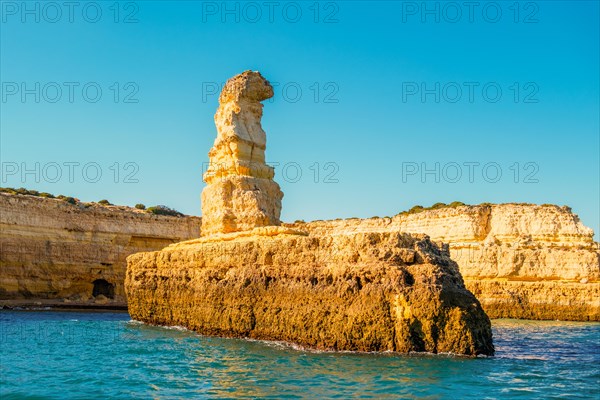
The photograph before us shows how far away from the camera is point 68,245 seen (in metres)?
35.8

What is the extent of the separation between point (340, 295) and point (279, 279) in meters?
2.27

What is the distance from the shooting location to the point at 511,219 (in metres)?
33.9

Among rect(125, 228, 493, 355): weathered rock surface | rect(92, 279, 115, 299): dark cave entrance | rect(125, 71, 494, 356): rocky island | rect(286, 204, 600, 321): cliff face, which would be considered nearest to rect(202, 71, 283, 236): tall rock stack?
rect(125, 71, 494, 356): rocky island

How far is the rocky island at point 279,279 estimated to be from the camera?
12.3 meters

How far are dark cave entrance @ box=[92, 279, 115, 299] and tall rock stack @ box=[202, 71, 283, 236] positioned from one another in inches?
756

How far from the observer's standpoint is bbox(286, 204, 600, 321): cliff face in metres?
30.1

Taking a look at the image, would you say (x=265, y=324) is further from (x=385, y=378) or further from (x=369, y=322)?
(x=385, y=378)

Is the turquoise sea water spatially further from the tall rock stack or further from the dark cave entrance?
the dark cave entrance

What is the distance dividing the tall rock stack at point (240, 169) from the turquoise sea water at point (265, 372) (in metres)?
5.67

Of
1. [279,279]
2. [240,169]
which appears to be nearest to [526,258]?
[240,169]

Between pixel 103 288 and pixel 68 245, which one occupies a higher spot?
pixel 68 245

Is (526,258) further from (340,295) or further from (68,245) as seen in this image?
(68,245)

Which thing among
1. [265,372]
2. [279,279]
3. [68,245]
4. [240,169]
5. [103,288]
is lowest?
[265,372]

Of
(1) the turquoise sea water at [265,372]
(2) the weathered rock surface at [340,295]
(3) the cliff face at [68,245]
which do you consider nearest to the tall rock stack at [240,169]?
(2) the weathered rock surface at [340,295]
